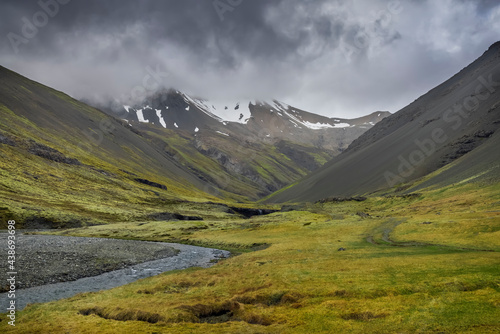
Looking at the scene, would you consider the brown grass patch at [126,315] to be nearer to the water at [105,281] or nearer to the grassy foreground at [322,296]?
the grassy foreground at [322,296]

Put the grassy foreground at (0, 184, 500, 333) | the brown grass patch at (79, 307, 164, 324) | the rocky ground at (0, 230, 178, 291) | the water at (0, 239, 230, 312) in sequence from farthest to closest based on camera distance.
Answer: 1. the rocky ground at (0, 230, 178, 291)
2. the water at (0, 239, 230, 312)
3. the brown grass patch at (79, 307, 164, 324)
4. the grassy foreground at (0, 184, 500, 333)

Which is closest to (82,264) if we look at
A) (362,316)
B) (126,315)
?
(126,315)

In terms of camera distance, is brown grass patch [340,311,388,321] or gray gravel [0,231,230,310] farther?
gray gravel [0,231,230,310]

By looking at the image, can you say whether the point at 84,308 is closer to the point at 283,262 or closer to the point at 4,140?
the point at 283,262

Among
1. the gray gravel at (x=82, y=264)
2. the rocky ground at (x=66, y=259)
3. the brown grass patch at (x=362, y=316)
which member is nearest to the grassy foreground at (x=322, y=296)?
the brown grass patch at (x=362, y=316)

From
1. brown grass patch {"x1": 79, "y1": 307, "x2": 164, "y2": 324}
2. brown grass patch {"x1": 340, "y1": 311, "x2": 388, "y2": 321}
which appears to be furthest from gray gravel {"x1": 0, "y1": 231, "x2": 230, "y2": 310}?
brown grass patch {"x1": 340, "y1": 311, "x2": 388, "y2": 321}

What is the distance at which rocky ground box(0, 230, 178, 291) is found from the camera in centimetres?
4188

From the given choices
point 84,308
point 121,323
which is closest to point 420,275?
point 121,323

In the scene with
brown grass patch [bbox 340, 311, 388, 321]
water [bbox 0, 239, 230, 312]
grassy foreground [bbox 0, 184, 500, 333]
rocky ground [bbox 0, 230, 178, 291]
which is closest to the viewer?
grassy foreground [bbox 0, 184, 500, 333]

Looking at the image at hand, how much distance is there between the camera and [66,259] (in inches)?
2050

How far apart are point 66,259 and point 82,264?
391cm

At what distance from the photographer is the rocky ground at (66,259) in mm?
41875

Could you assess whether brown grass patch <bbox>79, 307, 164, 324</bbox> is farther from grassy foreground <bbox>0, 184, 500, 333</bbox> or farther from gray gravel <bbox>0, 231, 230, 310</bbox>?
gray gravel <bbox>0, 231, 230, 310</bbox>

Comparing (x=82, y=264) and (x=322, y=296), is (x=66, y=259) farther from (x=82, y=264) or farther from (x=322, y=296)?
(x=322, y=296)
